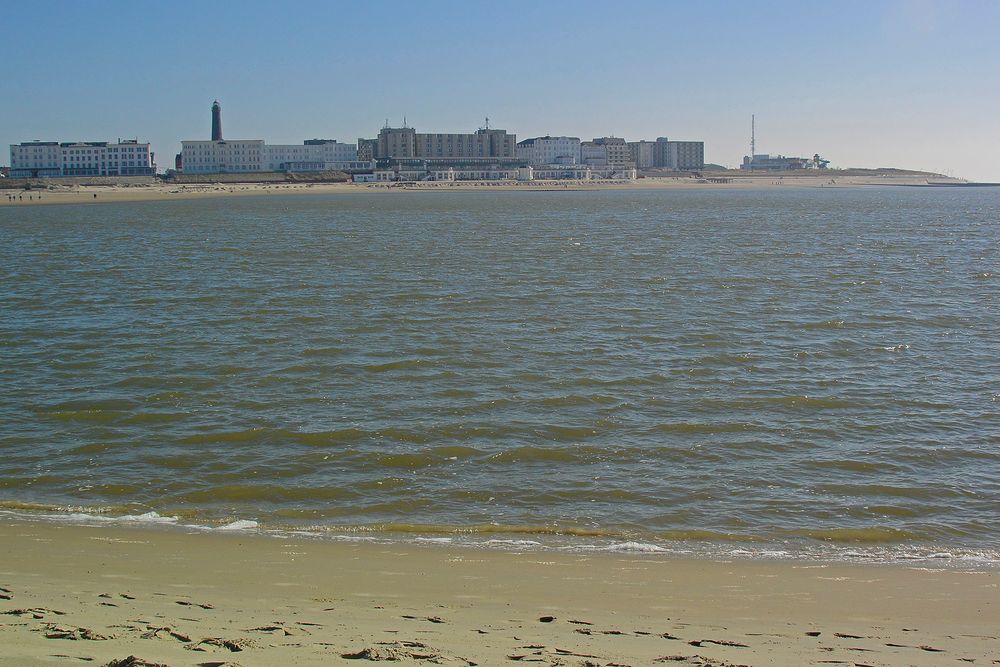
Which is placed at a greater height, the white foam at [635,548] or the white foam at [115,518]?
the white foam at [115,518]

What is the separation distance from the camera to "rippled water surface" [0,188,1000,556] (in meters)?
10.9

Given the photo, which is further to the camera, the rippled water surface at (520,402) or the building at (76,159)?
the building at (76,159)

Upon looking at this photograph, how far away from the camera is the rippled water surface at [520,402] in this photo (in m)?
10.9

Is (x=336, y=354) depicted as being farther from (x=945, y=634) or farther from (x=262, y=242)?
(x=262, y=242)

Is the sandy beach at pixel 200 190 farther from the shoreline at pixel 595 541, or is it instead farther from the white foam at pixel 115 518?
the shoreline at pixel 595 541

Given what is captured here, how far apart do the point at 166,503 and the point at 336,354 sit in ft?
28.6

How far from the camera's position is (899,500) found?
1113cm

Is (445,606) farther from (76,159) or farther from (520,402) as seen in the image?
(76,159)

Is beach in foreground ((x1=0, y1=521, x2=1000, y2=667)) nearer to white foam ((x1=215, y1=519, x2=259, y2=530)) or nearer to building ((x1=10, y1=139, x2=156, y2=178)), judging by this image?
white foam ((x1=215, y1=519, x2=259, y2=530))

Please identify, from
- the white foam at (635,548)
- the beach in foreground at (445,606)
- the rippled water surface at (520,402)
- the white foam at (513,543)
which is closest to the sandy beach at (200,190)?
the rippled water surface at (520,402)

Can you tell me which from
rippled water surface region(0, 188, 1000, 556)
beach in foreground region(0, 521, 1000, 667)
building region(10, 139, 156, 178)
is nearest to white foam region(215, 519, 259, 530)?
rippled water surface region(0, 188, 1000, 556)

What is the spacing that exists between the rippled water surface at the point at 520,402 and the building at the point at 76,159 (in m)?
170

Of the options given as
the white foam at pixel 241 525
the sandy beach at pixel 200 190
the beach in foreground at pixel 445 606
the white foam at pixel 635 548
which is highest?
the sandy beach at pixel 200 190

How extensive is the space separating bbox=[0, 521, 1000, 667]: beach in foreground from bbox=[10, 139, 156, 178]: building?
650ft
